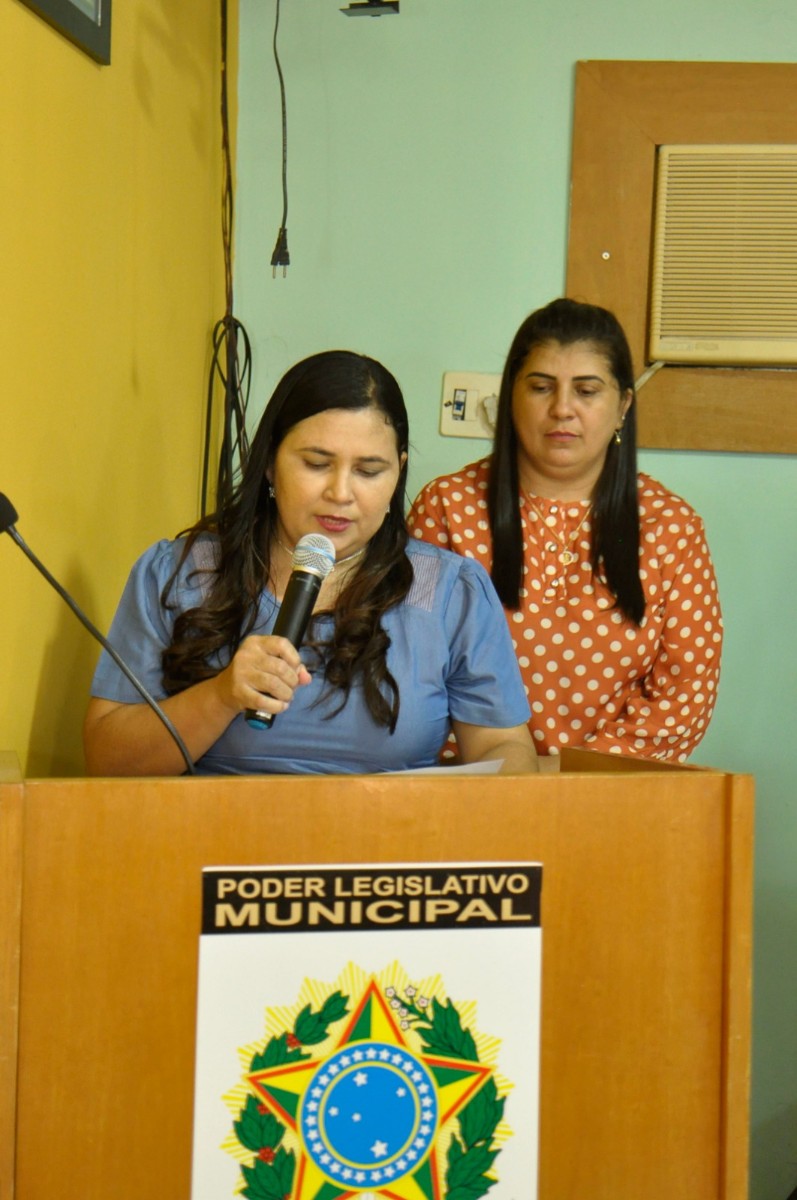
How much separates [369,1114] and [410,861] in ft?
0.67

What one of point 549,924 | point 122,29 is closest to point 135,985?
point 549,924

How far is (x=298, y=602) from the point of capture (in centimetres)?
124

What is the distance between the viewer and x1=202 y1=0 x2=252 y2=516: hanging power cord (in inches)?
99.4

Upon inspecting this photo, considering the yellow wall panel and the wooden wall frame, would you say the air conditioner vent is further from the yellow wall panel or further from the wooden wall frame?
the yellow wall panel

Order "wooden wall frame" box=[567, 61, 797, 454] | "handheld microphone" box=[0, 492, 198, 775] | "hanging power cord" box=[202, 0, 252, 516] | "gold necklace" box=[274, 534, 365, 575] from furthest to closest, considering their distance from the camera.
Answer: "wooden wall frame" box=[567, 61, 797, 454] → "hanging power cord" box=[202, 0, 252, 516] → "gold necklace" box=[274, 534, 365, 575] → "handheld microphone" box=[0, 492, 198, 775]

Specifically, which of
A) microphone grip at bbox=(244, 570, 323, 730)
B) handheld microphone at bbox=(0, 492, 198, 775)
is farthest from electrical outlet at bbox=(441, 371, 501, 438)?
microphone grip at bbox=(244, 570, 323, 730)

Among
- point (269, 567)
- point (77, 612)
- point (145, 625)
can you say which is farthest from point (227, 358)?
point (77, 612)

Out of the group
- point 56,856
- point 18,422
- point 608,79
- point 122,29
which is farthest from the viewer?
point 608,79

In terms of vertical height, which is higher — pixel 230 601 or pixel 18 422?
pixel 18 422

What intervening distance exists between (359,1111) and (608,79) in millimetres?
2297

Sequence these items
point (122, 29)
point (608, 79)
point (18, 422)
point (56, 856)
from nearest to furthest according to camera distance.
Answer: point (56, 856) < point (18, 422) < point (122, 29) < point (608, 79)

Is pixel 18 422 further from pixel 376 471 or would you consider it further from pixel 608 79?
pixel 608 79

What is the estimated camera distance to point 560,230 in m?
2.74

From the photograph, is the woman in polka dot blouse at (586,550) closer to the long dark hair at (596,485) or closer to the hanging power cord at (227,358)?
the long dark hair at (596,485)
